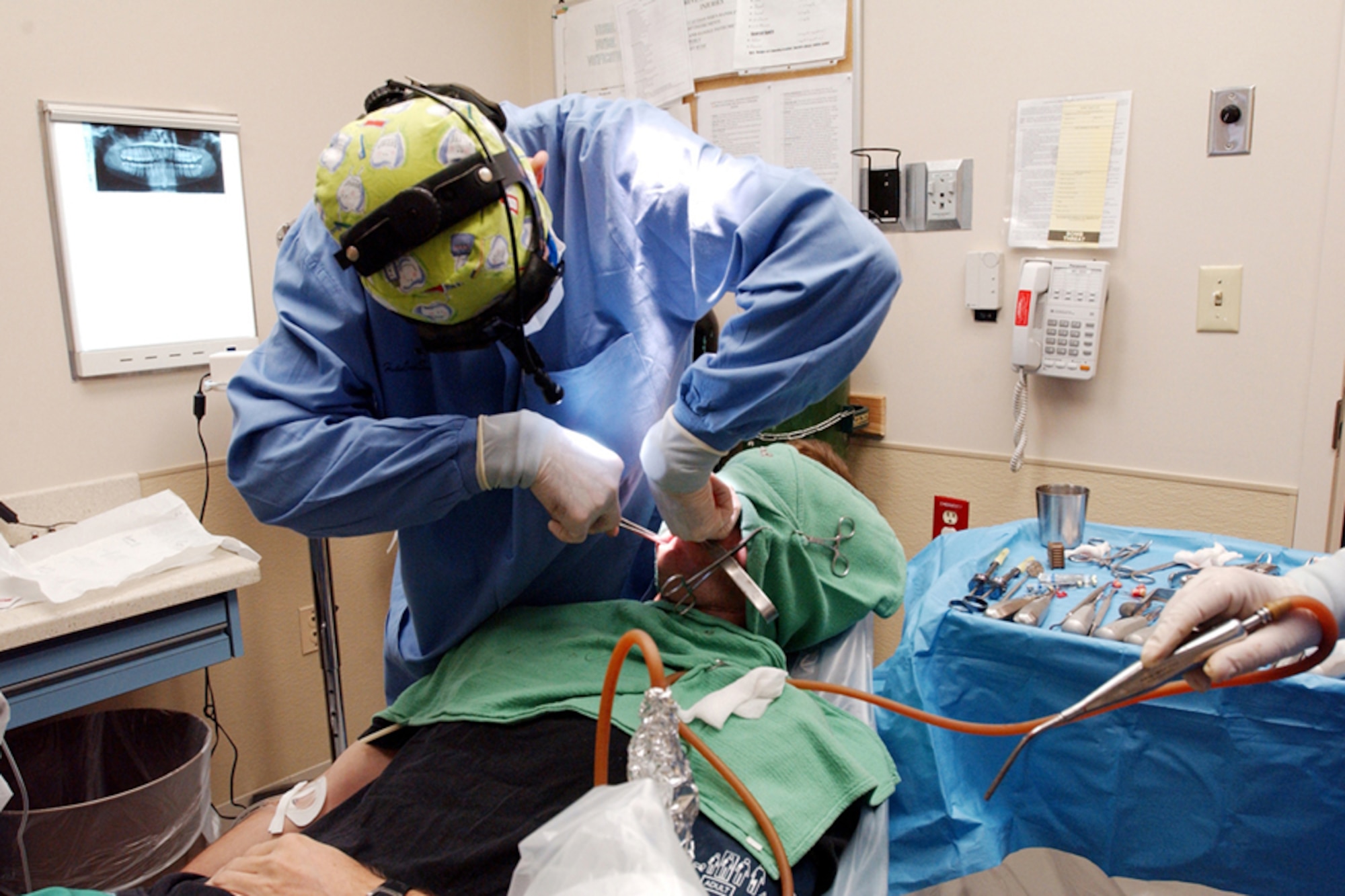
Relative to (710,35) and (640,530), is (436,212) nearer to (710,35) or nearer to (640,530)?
(640,530)

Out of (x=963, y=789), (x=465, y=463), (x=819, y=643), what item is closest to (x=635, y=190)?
(x=465, y=463)

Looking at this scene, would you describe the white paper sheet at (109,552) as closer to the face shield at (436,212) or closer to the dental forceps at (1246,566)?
the face shield at (436,212)

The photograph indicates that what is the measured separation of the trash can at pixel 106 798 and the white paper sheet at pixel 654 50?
213 cm

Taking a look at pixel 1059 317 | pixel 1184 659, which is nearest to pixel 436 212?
pixel 1184 659

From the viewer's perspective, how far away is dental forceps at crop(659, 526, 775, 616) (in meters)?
1.41

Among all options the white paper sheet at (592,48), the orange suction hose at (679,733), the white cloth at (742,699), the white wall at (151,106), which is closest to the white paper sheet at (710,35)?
the white paper sheet at (592,48)

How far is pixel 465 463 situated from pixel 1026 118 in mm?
1726

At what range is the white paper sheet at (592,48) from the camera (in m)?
2.98

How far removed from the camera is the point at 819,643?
5.15ft

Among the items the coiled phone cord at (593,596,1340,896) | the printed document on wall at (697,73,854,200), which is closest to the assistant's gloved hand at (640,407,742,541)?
the coiled phone cord at (593,596,1340,896)

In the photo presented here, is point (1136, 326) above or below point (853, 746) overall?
above

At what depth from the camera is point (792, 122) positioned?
262 centimetres

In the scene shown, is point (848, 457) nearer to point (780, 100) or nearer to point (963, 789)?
point (780, 100)

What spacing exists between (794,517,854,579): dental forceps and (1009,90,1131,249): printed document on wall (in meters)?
1.08
